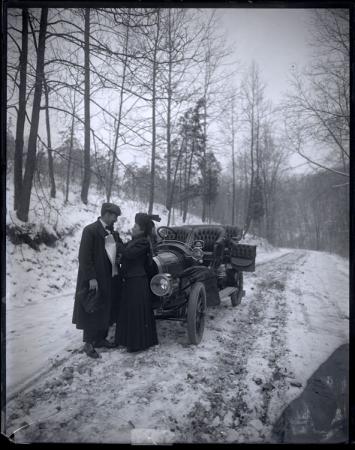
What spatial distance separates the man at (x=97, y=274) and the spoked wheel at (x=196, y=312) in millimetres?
1099

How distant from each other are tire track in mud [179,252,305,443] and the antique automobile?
0.66 m

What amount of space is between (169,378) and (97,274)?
1522 mm

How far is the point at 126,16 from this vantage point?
309 cm

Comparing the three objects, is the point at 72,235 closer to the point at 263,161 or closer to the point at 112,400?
the point at 112,400

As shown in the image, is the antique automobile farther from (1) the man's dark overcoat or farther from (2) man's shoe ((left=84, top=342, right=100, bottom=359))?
(2) man's shoe ((left=84, top=342, right=100, bottom=359))

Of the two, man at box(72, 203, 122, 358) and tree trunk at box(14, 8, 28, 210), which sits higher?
tree trunk at box(14, 8, 28, 210)

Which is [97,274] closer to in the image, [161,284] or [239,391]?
[161,284]

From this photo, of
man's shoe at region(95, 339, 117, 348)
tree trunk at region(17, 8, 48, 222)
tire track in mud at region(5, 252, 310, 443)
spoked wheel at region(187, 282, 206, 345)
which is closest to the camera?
tire track in mud at region(5, 252, 310, 443)

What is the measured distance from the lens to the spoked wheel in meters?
4.02

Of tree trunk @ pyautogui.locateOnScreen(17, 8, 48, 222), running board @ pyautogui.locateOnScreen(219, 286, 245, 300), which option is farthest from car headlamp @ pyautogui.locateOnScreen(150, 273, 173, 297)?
tree trunk @ pyautogui.locateOnScreen(17, 8, 48, 222)

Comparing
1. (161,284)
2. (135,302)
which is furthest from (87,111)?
(135,302)

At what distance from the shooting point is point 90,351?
3.56 m

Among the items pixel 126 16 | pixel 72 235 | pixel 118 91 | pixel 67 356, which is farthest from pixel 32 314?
pixel 126 16

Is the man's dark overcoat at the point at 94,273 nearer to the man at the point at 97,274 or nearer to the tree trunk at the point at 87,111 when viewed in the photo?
the man at the point at 97,274
